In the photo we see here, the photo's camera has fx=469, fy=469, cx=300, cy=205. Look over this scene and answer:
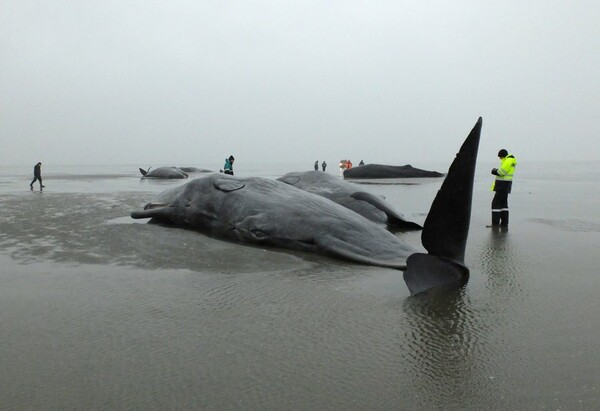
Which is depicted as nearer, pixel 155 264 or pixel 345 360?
pixel 345 360

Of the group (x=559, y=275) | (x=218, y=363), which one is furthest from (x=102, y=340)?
(x=559, y=275)

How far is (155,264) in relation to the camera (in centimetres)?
509

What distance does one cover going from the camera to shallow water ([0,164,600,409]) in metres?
2.24

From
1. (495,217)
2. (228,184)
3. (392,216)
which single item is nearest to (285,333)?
(228,184)

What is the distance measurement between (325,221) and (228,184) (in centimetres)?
188

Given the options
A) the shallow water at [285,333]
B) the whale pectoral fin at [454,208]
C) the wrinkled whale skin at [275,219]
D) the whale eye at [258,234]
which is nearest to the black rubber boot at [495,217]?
the shallow water at [285,333]

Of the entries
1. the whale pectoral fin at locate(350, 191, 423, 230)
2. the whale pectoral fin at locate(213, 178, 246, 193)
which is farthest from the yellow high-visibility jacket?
the whale pectoral fin at locate(213, 178, 246, 193)

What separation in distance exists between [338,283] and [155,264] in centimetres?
209

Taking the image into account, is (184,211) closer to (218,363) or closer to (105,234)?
(105,234)

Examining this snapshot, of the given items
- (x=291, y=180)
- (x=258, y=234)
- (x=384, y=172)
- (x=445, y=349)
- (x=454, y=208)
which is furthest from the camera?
(x=384, y=172)

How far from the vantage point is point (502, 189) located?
28.3 feet

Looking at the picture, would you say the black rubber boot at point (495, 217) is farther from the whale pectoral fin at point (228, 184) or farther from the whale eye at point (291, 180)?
the whale pectoral fin at point (228, 184)

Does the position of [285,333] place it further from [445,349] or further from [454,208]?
[454,208]

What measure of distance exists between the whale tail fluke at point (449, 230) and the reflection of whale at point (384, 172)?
25189mm
